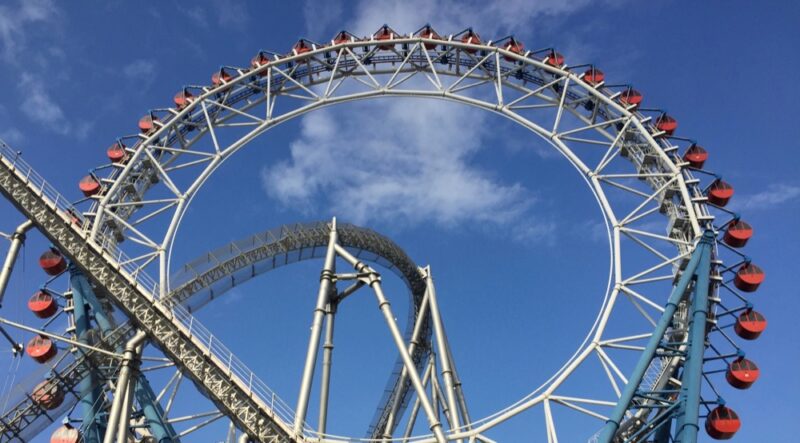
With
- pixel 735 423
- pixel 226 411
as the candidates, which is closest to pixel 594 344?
pixel 735 423

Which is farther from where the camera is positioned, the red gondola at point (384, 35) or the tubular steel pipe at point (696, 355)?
the red gondola at point (384, 35)

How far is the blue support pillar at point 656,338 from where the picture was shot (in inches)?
762

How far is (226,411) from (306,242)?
9.92 metres

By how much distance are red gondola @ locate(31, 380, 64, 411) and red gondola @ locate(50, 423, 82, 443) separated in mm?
1893

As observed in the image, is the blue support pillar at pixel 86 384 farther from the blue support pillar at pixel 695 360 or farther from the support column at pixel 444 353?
the blue support pillar at pixel 695 360

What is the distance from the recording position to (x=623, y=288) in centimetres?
2230

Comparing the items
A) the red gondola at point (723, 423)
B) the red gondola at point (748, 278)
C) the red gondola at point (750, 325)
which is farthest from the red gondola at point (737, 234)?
the red gondola at point (723, 423)

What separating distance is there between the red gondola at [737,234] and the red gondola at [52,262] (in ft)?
60.6

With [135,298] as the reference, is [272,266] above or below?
above

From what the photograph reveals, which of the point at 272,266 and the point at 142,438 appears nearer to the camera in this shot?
the point at 142,438

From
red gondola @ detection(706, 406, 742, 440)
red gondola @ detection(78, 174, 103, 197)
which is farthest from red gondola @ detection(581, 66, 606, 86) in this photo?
red gondola @ detection(78, 174, 103, 197)

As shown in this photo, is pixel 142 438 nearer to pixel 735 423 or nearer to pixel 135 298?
pixel 135 298

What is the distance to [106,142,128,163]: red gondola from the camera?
90.2 feet

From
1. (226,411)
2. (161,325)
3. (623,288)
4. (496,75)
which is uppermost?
(496,75)
